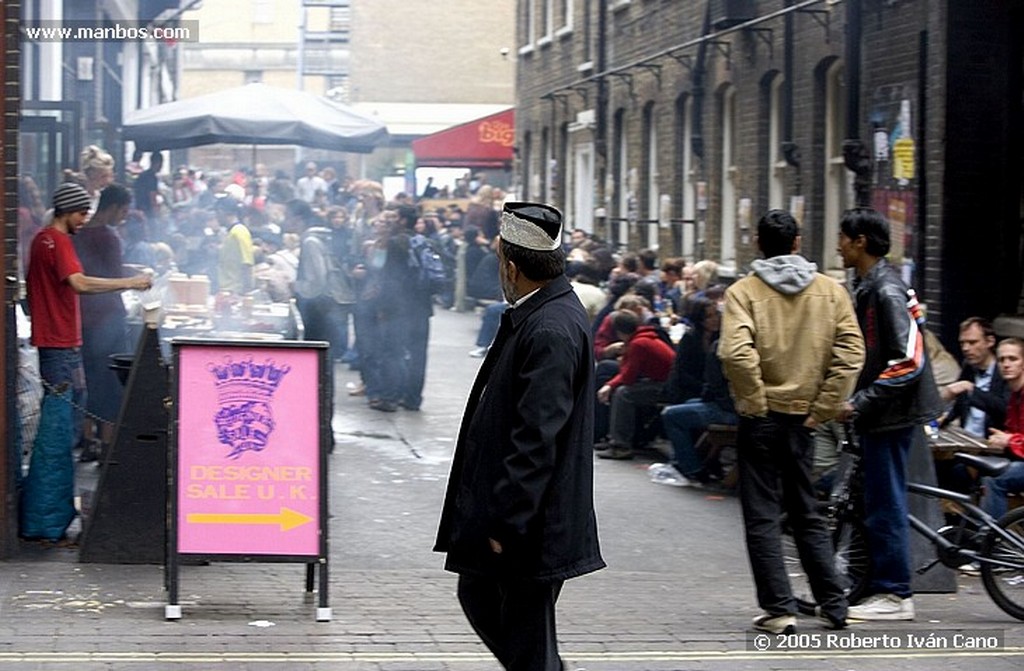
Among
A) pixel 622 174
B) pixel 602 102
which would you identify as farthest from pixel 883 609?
pixel 602 102

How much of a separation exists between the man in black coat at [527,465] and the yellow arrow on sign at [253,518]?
2200mm

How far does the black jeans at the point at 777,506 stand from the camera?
25.1ft

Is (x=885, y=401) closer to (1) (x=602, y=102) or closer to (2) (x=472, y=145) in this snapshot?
(1) (x=602, y=102)

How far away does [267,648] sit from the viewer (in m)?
7.16

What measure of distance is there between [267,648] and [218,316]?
5663 mm

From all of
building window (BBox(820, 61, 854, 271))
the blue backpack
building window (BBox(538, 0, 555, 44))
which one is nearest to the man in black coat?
the blue backpack

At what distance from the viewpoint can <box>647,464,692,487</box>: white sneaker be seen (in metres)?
12.4

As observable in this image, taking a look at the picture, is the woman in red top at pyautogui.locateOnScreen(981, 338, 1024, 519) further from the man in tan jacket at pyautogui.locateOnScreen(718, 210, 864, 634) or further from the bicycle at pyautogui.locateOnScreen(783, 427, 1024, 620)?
the man in tan jacket at pyautogui.locateOnScreen(718, 210, 864, 634)

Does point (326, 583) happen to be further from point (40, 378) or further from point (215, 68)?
point (215, 68)

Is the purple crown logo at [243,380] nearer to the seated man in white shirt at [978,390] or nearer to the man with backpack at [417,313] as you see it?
the seated man in white shirt at [978,390]

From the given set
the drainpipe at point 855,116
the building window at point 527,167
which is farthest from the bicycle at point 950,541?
the building window at point 527,167

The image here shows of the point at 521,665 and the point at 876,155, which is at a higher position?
the point at 876,155

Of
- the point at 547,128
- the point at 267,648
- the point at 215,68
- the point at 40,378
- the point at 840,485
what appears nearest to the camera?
the point at 267,648

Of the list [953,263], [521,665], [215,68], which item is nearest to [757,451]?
[521,665]
